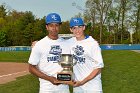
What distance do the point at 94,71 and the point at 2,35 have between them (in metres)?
73.9

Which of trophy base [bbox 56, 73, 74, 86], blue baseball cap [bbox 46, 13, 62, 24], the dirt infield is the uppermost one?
blue baseball cap [bbox 46, 13, 62, 24]

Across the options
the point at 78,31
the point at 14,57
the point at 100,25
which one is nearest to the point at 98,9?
the point at 100,25

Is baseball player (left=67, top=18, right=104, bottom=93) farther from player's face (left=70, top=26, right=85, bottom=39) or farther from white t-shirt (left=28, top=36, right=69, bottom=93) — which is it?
white t-shirt (left=28, top=36, right=69, bottom=93)

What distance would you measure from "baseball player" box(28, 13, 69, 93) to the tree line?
70.7 m

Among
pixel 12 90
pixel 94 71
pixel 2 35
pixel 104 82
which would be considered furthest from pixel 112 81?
pixel 2 35

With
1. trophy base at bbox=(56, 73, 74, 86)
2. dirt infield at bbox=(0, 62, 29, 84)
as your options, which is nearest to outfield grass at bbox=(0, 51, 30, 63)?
dirt infield at bbox=(0, 62, 29, 84)

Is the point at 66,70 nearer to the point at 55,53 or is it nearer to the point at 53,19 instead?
the point at 55,53

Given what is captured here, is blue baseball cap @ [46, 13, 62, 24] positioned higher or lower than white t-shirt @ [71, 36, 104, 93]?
higher

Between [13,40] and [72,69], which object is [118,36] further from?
[72,69]

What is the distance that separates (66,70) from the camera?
5113 mm

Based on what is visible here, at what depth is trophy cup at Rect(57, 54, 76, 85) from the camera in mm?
5043

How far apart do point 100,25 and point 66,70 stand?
73.4 m

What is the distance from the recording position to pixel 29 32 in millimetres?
79125

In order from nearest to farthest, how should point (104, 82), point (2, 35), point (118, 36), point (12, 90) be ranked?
point (12, 90) < point (104, 82) < point (2, 35) < point (118, 36)
